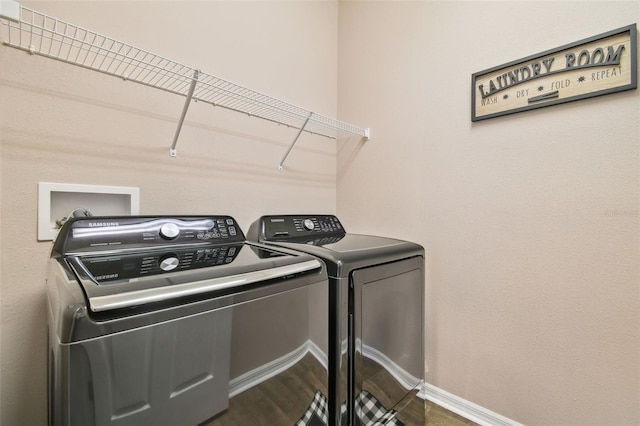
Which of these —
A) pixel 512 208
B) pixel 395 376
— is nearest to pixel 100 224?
pixel 395 376

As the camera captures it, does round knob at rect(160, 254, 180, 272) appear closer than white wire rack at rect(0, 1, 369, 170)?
Yes

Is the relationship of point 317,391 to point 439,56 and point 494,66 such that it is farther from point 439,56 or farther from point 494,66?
A: point 439,56

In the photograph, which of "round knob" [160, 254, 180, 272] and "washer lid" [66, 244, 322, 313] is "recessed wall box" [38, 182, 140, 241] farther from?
"round knob" [160, 254, 180, 272]

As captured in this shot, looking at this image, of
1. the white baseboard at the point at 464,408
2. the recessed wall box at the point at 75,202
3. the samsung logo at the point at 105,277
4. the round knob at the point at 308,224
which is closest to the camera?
the samsung logo at the point at 105,277

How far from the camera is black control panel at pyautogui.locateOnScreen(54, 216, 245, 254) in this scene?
0.89 m

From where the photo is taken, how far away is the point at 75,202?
1098mm

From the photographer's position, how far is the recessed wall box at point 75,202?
3.31 ft

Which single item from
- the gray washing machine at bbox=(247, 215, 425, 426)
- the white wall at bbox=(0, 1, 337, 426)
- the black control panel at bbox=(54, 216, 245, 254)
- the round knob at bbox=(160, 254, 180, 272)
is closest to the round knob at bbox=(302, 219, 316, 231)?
the gray washing machine at bbox=(247, 215, 425, 426)

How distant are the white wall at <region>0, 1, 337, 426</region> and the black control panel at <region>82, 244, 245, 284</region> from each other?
43 cm

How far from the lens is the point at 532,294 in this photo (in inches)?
50.6

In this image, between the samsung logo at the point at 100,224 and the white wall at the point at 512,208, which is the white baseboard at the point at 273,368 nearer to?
the samsung logo at the point at 100,224

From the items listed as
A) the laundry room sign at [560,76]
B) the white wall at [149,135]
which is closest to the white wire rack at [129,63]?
the white wall at [149,135]

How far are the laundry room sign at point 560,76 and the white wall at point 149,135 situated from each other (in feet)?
3.52

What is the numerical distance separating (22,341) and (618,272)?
2.19m
